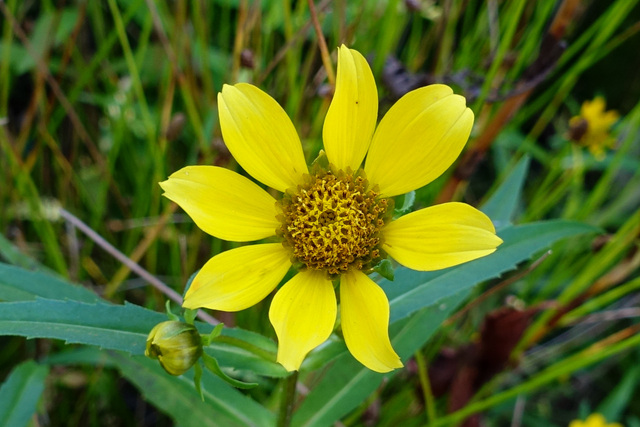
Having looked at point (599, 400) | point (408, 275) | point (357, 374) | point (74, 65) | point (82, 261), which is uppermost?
point (408, 275)

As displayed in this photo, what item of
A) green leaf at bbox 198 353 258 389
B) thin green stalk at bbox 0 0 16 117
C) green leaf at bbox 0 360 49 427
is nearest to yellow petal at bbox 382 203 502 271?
green leaf at bbox 198 353 258 389

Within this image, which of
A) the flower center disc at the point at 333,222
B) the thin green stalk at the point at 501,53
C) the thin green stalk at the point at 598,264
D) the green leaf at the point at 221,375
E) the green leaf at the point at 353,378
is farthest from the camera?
the thin green stalk at the point at 598,264

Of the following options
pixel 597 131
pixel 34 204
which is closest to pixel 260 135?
pixel 34 204

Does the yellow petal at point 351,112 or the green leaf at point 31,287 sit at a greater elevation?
the yellow petal at point 351,112

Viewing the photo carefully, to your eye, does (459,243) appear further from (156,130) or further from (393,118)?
(156,130)

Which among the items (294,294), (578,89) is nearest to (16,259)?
(294,294)

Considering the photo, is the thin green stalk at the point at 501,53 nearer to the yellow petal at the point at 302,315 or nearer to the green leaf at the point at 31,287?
the yellow petal at the point at 302,315

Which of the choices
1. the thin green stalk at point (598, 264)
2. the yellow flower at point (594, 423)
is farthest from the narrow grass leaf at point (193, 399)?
the yellow flower at point (594, 423)
